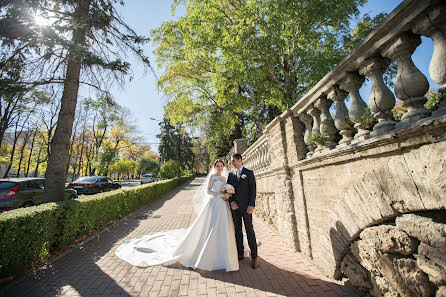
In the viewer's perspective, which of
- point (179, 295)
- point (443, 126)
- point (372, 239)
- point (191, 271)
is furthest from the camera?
point (191, 271)

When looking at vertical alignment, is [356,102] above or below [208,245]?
above

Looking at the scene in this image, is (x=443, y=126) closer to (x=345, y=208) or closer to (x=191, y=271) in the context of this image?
(x=345, y=208)

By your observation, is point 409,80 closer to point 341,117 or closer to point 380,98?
point 380,98

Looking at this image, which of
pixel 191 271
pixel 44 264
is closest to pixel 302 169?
pixel 191 271

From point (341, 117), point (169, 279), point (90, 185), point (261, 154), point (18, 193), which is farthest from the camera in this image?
point (90, 185)

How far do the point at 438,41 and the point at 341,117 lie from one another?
51.4 inches

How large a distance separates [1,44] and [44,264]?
578cm

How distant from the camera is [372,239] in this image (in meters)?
2.51

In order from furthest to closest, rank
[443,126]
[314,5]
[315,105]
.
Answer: [314,5] < [315,105] < [443,126]

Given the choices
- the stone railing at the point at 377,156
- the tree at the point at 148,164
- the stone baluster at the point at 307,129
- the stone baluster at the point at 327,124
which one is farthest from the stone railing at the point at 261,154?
the tree at the point at 148,164

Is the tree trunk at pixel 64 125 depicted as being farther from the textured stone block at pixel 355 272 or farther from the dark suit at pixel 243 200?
the textured stone block at pixel 355 272

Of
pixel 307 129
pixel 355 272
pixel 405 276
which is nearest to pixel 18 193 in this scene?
pixel 307 129

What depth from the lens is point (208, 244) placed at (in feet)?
13.4

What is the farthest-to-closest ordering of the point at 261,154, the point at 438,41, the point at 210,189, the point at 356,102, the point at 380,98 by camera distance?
the point at 261,154, the point at 210,189, the point at 356,102, the point at 380,98, the point at 438,41
